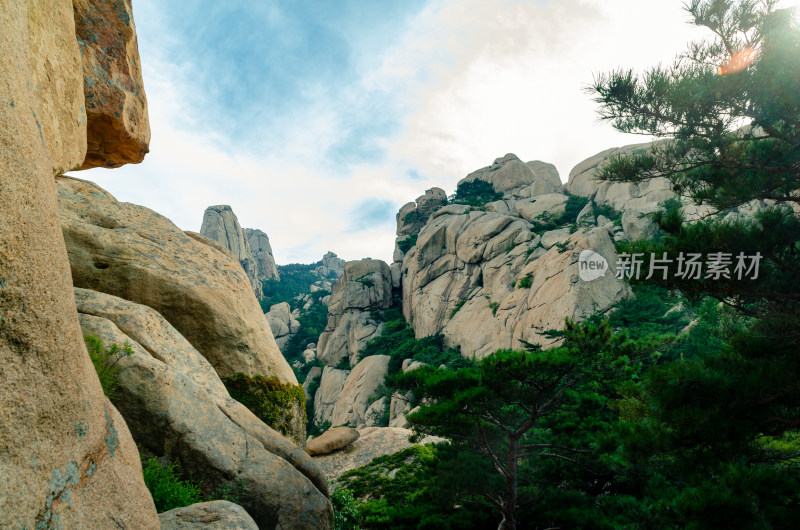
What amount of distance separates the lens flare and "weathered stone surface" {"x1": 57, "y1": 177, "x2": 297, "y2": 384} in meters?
9.19

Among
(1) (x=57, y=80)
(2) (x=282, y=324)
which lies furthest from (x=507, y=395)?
(2) (x=282, y=324)

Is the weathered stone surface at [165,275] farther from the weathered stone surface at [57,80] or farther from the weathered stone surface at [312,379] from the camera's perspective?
the weathered stone surface at [312,379]

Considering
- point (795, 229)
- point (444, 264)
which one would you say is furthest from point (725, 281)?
point (444, 264)

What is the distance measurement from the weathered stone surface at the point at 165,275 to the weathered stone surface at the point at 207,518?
3.98m

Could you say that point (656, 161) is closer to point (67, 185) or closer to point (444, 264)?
point (67, 185)

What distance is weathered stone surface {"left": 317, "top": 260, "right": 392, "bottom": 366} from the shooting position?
38344 mm

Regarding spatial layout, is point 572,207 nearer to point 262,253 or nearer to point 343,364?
point 343,364

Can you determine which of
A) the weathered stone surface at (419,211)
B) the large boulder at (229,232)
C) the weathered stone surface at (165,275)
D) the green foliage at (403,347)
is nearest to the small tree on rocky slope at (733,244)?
the weathered stone surface at (165,275)

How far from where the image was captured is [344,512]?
835 cm

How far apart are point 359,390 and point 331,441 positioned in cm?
1296

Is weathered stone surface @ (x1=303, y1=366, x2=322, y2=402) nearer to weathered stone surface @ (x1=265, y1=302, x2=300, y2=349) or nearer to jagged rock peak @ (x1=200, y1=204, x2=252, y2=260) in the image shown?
weathered stone surface @ (x1=265, y1=302, x2=300, y2=349)

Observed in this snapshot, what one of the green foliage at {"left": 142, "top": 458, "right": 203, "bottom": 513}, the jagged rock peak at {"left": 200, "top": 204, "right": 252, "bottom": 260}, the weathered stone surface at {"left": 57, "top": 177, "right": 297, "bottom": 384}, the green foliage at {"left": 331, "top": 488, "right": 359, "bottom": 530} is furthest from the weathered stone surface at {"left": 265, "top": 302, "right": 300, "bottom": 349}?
the green foliage at {"left": 142, "top": 458, "right": 203, "bottom": 513}

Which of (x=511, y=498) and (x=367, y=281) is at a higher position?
(x=367, y=281)

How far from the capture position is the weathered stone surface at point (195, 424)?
15.4 ft
